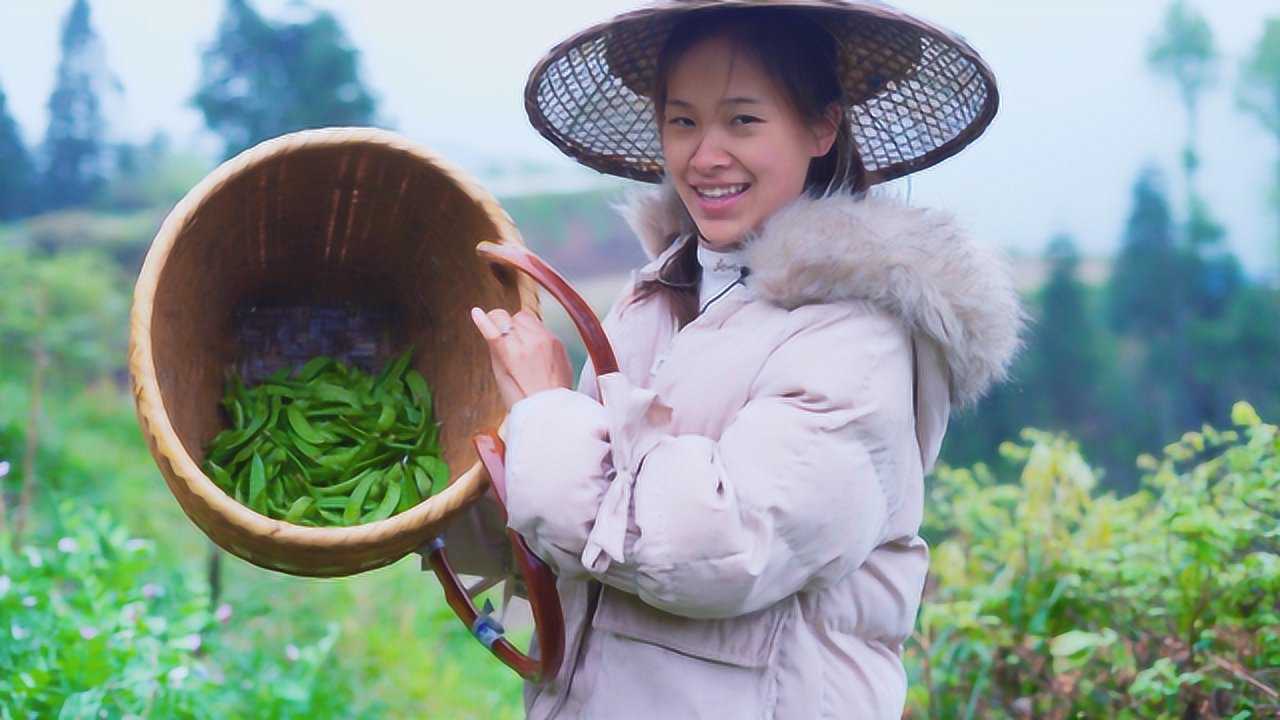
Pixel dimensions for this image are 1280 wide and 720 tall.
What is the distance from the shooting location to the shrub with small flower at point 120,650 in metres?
2.10

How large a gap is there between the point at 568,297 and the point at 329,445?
1.50ft

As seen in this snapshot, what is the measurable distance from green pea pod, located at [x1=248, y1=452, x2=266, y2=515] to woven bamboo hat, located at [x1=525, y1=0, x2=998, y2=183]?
22.7 inches

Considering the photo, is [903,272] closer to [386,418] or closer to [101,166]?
[386,418]

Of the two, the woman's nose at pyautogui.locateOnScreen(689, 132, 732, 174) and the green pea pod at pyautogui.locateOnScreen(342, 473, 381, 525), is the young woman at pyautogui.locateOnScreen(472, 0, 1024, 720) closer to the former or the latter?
the woman's nose at pyautogui.locateOnScreen(689, 132, 732, 174)

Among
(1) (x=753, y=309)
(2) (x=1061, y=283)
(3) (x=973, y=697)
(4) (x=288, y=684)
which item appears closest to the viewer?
(1) (x=753, y=309)

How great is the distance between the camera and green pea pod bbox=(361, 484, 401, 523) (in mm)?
1406

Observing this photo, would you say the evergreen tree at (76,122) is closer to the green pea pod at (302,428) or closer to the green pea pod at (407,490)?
the green pea pod at (302,428)

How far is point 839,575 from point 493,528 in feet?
1.68

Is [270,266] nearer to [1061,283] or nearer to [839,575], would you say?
[839,575]

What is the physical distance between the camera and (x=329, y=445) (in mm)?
1562

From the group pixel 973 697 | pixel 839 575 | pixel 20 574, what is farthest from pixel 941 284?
pixel 20 574

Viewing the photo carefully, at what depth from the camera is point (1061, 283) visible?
3635 mm

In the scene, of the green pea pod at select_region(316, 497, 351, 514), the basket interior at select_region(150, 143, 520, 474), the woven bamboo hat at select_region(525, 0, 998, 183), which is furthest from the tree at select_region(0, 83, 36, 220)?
the green pea pod at select_region(316, 497, 351, 514)

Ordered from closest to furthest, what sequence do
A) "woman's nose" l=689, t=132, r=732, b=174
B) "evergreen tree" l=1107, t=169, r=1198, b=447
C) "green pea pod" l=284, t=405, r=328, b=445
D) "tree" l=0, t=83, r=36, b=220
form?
"woman's nose" l=689, t=132, r=732, b=174 → "green pea pod" l=284, t=405, r=328, b=445 → "evergreen tree" l=1107, t=169, r=1198, b=447 → "tree" l=0, t=83, r=36, b=220
